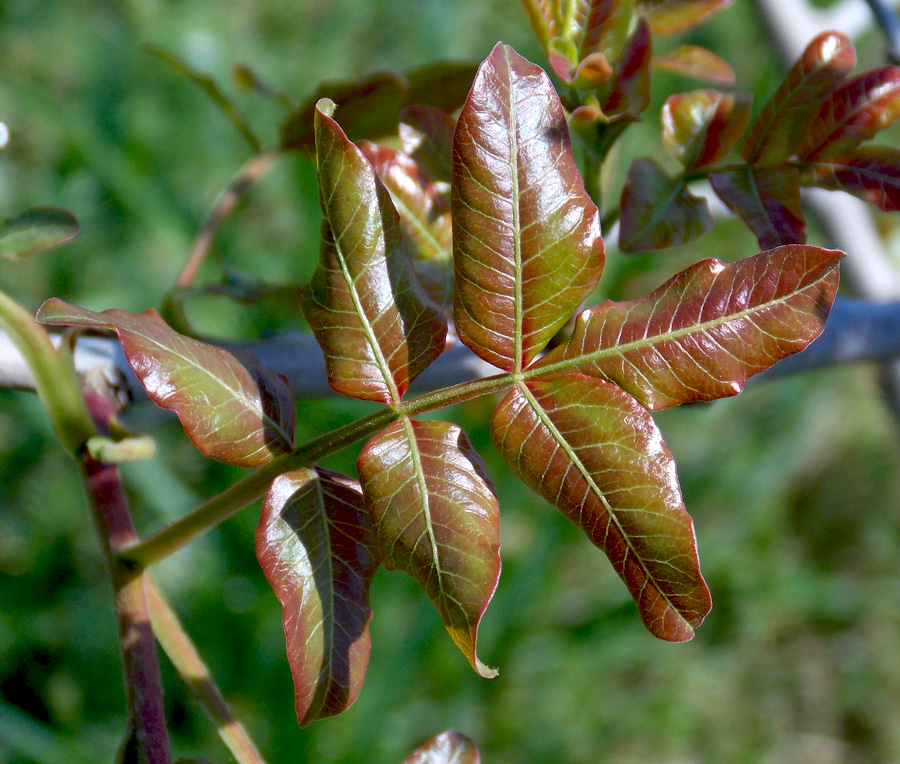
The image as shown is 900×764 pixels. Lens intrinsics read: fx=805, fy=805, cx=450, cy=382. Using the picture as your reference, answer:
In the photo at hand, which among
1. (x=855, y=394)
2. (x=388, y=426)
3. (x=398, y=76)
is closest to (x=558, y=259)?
(x=388, y=426)

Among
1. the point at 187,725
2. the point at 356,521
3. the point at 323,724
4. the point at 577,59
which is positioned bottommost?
the point at 187,725

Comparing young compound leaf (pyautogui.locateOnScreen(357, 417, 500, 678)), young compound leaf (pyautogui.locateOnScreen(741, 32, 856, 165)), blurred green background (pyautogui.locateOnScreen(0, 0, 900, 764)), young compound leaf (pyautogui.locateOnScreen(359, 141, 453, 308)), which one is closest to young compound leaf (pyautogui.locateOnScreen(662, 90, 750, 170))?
young compound leaf (pyautogui.locateOnScreen(741, 32, 856, 165))

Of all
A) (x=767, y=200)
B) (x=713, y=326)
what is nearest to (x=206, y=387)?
(x=713, y=326)

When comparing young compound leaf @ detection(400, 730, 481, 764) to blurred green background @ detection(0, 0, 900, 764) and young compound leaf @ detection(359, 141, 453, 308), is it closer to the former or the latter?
young compound leaf @ detection(359, 141, 453, 308)

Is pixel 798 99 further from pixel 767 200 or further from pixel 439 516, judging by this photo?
pixel 439 516

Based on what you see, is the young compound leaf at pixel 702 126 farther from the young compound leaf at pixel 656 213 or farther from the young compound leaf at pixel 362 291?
the young compound leaf at pixel 362 291

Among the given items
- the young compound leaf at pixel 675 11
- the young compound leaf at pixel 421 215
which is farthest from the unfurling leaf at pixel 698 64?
the young compound leaf at pixel 421 215

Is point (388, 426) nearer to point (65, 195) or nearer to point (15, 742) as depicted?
point (15, 742)
